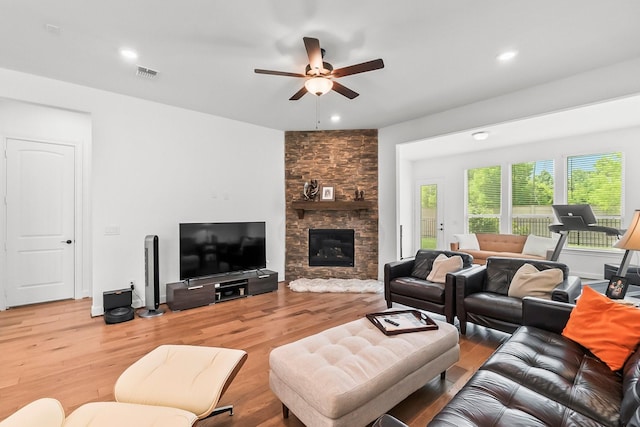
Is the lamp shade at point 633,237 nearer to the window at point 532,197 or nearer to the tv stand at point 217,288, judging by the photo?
the tv stand at point 217,288

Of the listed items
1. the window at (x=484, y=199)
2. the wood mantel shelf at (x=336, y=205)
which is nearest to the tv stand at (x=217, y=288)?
the wood mantel shelf at (x=336, y=205)

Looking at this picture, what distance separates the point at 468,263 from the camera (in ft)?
12.4

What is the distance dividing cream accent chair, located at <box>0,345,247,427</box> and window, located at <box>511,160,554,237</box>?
680 centimetres

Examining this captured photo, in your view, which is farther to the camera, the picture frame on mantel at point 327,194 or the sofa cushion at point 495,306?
the picture frame on mantel at point 327,194

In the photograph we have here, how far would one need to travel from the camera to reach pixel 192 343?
2969mm

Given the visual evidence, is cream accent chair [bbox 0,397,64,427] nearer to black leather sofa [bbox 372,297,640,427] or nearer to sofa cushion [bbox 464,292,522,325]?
black leather sofa [bbox 372,297,640,427]

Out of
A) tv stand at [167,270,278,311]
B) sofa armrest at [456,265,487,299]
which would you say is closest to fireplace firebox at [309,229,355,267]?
tv stand at [167,270,278,311]

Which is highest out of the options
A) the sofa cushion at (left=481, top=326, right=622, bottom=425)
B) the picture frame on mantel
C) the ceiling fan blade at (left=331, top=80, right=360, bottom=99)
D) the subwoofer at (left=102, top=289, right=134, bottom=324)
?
the ceiling fan blade at (left=331, top=80, right=360, bottom=99)

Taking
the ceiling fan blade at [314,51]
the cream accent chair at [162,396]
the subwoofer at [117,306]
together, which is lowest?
the subwoofer at [117,306]

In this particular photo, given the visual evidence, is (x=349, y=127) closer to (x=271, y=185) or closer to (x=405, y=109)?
(x=405, y=109)

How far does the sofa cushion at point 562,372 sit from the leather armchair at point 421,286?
1.18m

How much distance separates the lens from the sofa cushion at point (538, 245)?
5.65 m

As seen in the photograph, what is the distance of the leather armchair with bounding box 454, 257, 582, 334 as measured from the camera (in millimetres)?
2748

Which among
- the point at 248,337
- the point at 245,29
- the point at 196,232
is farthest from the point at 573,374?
the point at 196,232
